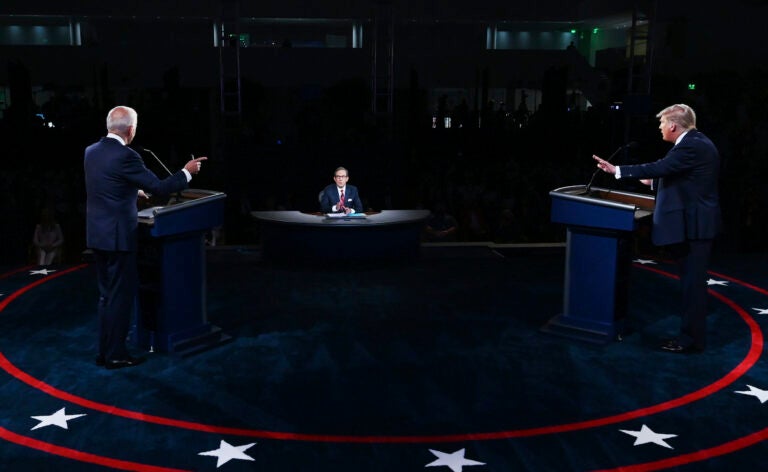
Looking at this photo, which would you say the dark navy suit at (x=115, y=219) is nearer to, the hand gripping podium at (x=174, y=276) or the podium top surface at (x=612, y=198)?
the hand gripping podium at (x=174, y=276)

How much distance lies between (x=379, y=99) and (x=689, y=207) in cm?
664

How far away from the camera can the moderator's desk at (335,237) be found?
285 inches

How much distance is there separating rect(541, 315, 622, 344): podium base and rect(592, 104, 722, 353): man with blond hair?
1.65 feet

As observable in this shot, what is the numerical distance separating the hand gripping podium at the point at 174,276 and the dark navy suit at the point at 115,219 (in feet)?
0.67

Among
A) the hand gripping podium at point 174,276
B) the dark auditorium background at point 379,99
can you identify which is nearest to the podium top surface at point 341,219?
the dark auditorium background at point 379,99

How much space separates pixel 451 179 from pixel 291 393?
7.16 meters

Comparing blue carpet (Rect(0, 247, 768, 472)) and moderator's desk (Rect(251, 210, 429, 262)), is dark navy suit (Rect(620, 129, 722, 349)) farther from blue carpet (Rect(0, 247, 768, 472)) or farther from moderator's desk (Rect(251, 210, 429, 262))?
moderator's desk (Rect(251, 210, 429, 262))

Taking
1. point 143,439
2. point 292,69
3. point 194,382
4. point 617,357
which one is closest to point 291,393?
point 194,382

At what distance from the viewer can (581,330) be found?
5.17 m

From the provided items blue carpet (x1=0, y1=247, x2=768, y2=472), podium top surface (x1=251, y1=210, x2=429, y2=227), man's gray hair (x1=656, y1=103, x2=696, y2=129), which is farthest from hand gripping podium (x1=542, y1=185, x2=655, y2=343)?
podium top surface (x1=251, y1=210, x2=429, y2=227)

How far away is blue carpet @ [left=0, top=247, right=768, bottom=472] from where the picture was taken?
3.43 meters

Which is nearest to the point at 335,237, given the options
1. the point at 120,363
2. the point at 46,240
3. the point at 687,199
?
the point at 46,240

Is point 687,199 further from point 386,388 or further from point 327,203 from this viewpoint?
point 327,203

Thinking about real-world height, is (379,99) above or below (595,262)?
above
